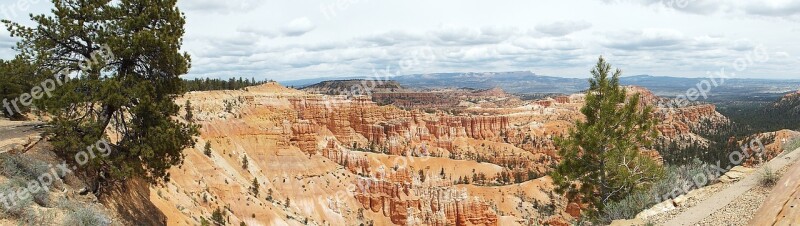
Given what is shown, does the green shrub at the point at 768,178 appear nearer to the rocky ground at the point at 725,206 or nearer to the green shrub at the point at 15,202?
the rocky ground at the point at 725,206

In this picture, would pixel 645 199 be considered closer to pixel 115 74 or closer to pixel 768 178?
pixel 768 178

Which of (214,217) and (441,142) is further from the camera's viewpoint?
(441,142)

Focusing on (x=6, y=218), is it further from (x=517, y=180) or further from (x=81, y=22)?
(x=517, y=180)

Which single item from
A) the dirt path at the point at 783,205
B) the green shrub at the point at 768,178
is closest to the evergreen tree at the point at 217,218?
the green shrub at the point at 768,178

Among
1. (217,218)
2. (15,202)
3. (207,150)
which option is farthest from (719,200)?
(207,150)

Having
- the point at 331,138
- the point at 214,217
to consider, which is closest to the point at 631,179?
the point at 214,217

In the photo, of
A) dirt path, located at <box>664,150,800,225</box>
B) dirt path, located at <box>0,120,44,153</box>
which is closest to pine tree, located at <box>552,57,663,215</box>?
dirt path, located at <box>664,150,800,225</box>
